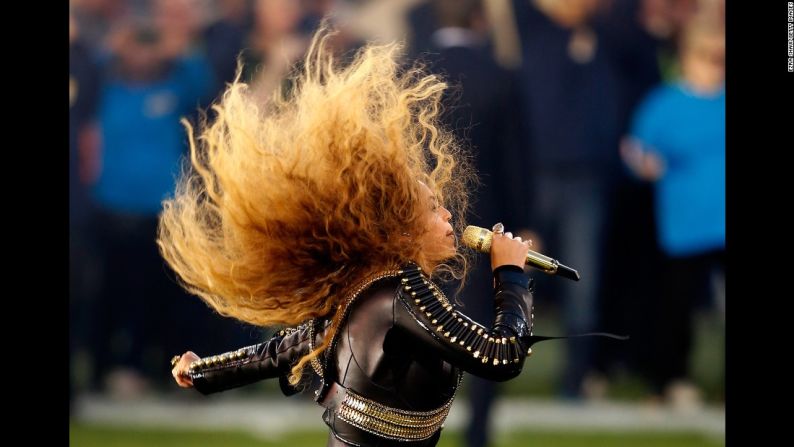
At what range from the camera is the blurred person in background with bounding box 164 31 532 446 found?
11.6 feet

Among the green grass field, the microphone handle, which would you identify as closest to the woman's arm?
the microphone handle

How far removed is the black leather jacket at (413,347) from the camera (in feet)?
11.4

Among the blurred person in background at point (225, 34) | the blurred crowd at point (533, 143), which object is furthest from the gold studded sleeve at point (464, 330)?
the blurred person in background at point (225, 34)

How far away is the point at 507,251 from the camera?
363cm

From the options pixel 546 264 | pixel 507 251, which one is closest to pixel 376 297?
pixel 507 251

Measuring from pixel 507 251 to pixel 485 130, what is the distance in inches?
139

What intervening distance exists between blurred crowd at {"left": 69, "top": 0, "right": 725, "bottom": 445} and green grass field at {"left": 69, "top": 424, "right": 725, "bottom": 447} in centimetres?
52

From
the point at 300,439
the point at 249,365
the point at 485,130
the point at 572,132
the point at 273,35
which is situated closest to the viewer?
the point at 249,365

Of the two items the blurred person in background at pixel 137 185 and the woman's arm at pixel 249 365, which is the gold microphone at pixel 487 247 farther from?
the blurred person in background at pixel 137 185

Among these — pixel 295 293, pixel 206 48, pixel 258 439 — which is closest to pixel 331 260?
pixel 295 293

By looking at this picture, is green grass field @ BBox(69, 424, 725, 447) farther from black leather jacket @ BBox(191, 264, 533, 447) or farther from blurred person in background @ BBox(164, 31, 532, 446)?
black leather jacket @ BBox(191, 264, 533, 447)

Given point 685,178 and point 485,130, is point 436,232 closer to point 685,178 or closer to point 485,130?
point 485,130

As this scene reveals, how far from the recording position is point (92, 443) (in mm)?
7555
